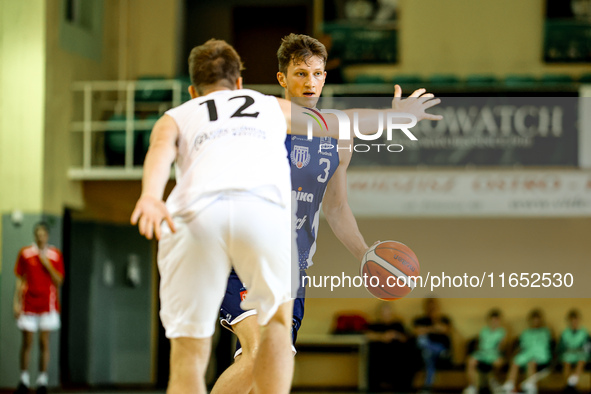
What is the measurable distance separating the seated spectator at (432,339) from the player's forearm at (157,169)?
30.5ft

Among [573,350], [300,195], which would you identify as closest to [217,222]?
[300,195]

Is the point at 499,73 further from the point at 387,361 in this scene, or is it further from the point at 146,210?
the point at 146,210

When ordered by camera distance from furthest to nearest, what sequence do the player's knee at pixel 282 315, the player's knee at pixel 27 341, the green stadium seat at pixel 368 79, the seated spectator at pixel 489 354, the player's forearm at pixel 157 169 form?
1. the green stadium seat at pixel 368 79
2. the seated spectator at pixel 489 354
3. the player's knee at pixel 27 341
4. the player's knee at pixel 282 315
5. the player's forearm at pixel 157 169

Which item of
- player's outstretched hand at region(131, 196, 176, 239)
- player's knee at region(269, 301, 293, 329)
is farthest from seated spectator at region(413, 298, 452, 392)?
player's outstretched hand at region(131, 196, 176, 239)

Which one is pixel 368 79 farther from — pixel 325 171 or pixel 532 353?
pixel 325 171

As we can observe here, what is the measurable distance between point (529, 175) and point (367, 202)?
2113 mm

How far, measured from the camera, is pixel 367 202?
11.0 metres

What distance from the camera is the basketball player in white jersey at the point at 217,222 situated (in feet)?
9.30

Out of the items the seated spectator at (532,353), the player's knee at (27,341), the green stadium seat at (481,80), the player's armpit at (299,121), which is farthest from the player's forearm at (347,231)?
the green stadium seat at (481,80)

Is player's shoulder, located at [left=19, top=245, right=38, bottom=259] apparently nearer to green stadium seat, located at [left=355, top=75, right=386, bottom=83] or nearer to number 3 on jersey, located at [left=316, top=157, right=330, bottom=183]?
green stadium seat, located at [left=355, top=75, right=386, bottom=83]

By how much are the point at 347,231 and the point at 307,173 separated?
0.34 metres

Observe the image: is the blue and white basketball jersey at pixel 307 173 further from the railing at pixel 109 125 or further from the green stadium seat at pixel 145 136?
the green stadium seat at pixel 145 136

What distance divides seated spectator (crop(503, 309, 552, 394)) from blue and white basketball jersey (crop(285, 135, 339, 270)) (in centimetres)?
827

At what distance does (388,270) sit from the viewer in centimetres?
399
